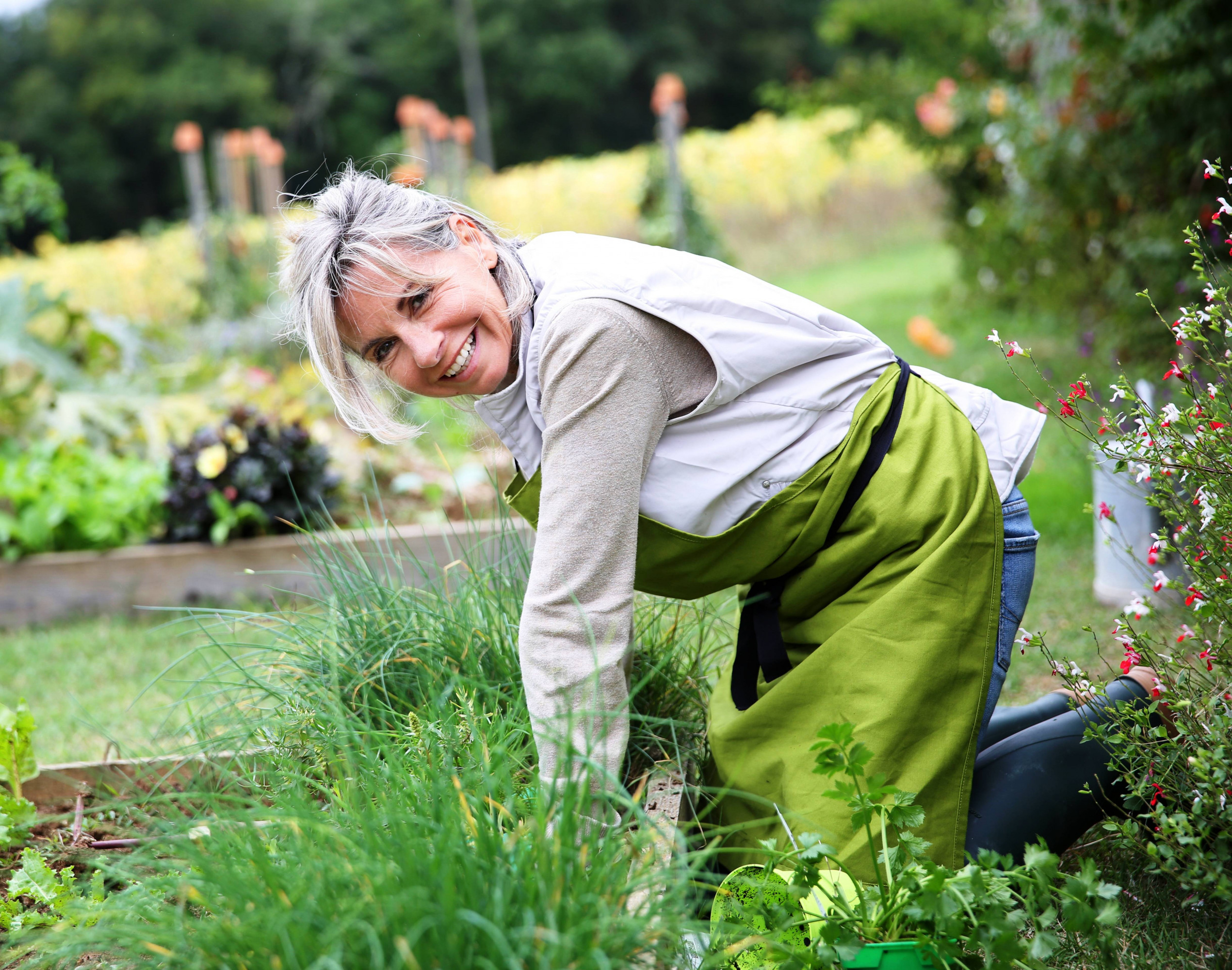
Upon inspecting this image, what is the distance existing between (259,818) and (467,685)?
0.59m

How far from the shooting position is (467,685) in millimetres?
1931

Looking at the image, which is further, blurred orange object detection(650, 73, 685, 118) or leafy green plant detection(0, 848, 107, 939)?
Result: blurred orange object detection(650, 73, 685, 118)

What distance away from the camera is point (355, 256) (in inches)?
64.2

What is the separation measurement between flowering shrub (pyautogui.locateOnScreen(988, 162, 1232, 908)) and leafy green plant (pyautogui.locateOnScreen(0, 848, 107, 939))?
158cm

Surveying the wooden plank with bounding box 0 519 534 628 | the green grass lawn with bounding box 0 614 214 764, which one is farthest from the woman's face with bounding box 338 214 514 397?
the wooden plank with bounding box 0 519 534 628

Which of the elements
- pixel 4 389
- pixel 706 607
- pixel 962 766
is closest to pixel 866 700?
pixel 962 766

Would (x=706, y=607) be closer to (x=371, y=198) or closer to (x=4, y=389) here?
(x=371, y=198)

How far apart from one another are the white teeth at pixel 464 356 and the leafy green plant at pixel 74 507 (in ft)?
10.2

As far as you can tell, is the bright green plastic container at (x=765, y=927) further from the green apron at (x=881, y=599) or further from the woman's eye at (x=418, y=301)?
the woman's eye at (x=418, y=301)

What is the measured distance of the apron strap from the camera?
1.69 metres

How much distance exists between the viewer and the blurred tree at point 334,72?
31781 millimetres

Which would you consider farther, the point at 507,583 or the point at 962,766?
the point at 507,583

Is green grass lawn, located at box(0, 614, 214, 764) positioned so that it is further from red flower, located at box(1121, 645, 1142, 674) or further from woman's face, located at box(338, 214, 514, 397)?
red flower, located at box(1121, 645, 1142, 674)

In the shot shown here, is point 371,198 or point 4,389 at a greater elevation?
point 371,198
